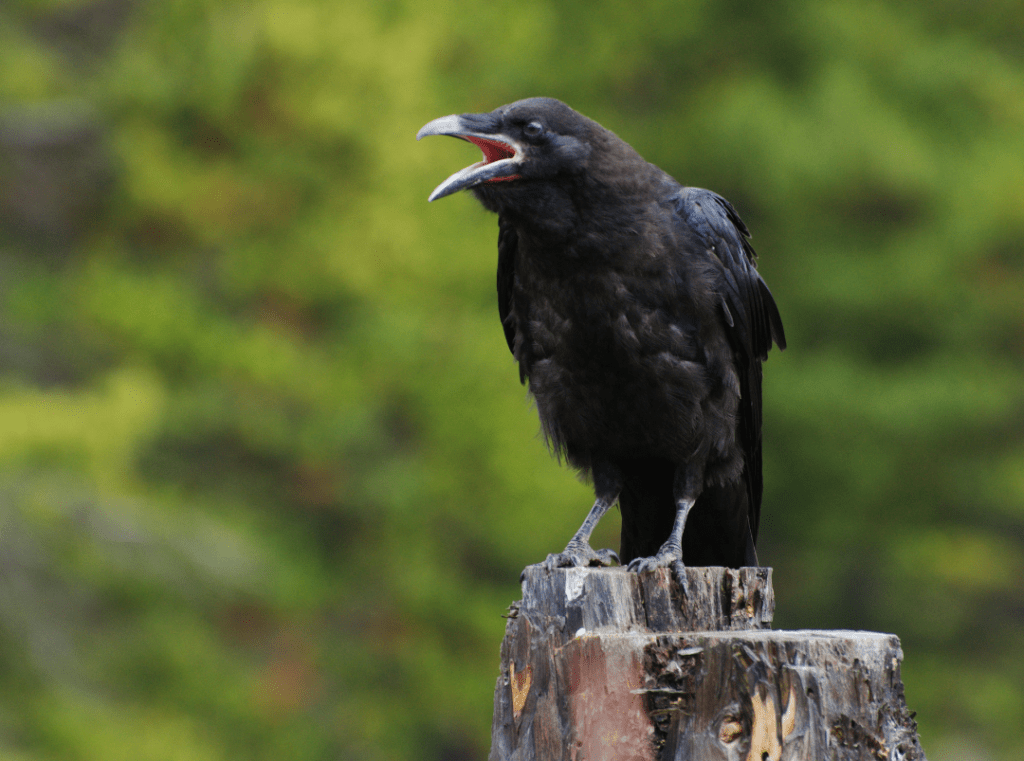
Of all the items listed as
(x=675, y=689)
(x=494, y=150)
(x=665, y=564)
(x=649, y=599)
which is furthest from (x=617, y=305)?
(x=675, y=689)

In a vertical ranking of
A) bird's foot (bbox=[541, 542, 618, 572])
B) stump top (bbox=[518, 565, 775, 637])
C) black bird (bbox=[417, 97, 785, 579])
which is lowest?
stump top (bbox=[518, 565, 775, 637])

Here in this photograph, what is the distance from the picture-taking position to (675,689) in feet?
9.80

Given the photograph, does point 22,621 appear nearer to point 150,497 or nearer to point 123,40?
point 150,497

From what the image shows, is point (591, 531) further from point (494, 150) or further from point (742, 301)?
point (494, 150)

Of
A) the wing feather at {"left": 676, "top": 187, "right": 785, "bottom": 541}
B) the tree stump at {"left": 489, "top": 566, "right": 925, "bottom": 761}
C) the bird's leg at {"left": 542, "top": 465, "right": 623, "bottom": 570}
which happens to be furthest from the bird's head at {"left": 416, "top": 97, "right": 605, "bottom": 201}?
the tree stump at {"left": 489, "top": 566, "right": 925, "bottom": 761}

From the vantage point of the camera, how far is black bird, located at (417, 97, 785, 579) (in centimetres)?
397

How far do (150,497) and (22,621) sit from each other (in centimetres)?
156

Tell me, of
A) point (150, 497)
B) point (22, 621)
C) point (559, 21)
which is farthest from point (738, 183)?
point (22, 621)

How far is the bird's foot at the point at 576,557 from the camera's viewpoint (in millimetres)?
3840

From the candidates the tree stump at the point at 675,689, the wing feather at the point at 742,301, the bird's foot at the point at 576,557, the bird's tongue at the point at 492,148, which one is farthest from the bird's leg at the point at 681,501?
the bird's tongue at the point at 492,148

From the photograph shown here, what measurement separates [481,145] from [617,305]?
2.52 feet

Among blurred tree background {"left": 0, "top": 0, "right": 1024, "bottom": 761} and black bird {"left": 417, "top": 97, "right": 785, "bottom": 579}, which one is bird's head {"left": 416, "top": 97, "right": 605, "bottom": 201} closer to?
black bird {"left": 417, "top": 97, "right": 785, "bottom": 579}

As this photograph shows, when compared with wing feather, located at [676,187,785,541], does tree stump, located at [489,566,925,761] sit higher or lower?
lower

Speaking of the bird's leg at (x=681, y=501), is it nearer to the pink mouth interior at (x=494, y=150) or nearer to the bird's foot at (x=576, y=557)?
the bird's foot at (x=576, y=557)
